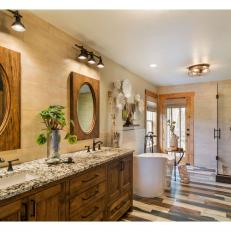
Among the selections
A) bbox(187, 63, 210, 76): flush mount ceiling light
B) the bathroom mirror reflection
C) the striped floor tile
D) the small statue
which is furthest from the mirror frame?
bbox(187, 63, 210, 76): flush mount ceiling light

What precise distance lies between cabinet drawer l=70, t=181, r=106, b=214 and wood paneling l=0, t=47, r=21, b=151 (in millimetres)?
684

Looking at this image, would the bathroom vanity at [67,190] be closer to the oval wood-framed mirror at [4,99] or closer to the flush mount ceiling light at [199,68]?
the oval wood-framed mirror at [4,99]

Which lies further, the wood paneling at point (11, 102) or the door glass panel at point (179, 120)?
the door glass panel at point (179, 120)

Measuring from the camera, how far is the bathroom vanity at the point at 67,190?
118 cm

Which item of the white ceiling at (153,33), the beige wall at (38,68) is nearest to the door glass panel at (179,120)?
the white ceiling at (153,33)

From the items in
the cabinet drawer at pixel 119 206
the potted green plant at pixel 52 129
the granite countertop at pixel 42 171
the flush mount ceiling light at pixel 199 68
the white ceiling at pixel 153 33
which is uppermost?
the white ceiling at pixel 153 33

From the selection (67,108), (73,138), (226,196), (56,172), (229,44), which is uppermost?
(229,44)

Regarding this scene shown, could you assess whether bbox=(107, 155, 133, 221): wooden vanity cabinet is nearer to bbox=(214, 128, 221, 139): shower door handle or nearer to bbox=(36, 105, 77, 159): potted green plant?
bbox=(36, 105, 77, 159): potted green plant

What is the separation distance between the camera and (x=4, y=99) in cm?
161

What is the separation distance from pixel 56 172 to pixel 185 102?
455 centimetres

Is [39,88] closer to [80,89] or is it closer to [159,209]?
[80,89]

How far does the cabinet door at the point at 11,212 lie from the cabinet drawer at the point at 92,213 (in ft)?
1.73

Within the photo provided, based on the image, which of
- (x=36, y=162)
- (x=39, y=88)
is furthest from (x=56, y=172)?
(x=39, y=88)

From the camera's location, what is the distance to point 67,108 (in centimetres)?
230
